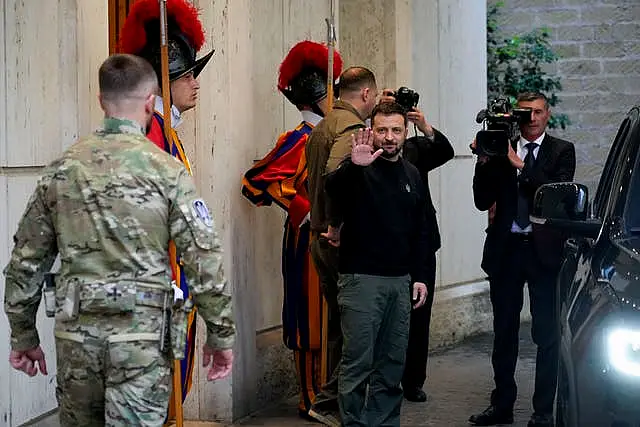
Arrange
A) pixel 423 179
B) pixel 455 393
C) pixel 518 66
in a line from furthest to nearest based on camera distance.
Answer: pixel 518 66 < pixel 455 393 < pixel 423 179

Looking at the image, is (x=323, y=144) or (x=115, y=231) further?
(x=323, y=144)

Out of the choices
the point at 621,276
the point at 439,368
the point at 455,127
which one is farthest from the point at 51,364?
the point at 455,127

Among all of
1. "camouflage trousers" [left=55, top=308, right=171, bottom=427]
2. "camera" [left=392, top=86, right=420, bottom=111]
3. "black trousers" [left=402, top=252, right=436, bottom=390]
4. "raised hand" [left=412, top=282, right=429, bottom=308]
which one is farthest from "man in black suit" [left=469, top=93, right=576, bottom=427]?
"camouflage trousers" [left=55, top=308, right=171, bottom=427]

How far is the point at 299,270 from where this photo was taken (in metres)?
8.38

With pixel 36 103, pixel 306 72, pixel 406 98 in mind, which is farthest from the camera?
pixel 306 72

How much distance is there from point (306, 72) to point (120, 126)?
3.64 m

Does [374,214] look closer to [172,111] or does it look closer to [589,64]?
[172,111]

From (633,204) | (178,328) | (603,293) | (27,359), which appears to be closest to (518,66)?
(633,204)

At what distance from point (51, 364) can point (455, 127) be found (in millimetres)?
5794

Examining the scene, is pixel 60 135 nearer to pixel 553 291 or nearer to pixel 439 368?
pixel 553 291

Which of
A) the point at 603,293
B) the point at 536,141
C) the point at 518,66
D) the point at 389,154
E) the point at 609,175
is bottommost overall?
the point at 603,293

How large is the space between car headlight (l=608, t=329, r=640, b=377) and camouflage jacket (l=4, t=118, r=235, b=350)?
4.32ft

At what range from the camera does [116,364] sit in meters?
4.62

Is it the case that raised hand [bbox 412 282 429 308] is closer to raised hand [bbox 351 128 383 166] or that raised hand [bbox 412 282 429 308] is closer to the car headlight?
raised hand [bbox 351 128 383 166]
